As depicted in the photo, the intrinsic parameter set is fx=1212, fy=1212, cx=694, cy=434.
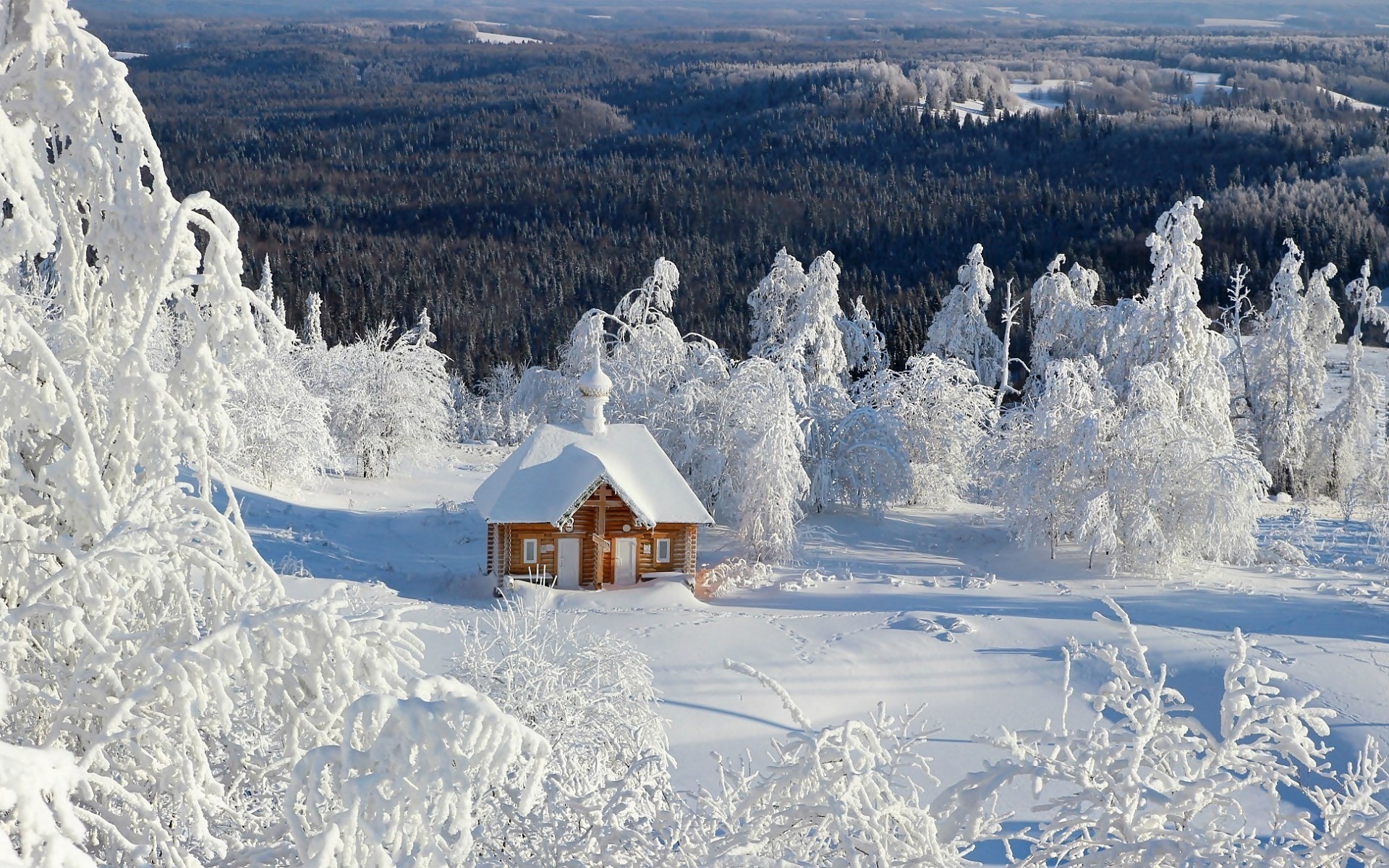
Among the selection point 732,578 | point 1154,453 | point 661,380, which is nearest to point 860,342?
point 661,380

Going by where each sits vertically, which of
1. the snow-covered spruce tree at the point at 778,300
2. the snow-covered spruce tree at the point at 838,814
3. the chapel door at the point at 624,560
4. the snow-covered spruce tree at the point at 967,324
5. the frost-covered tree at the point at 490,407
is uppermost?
the snow-covered spruce tree at the point at 838,814

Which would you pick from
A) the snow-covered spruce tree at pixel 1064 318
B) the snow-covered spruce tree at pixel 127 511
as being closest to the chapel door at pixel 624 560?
the snow-covered spruce tree at pixel 1064 318

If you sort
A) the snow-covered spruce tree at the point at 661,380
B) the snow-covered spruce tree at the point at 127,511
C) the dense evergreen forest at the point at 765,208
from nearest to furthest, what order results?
1. the snow-covered spruce tree at the point at 127,511
2. the snow-covered spruce tree at the point at 661,380
3. the dense evergreen forest at the point at 765,208

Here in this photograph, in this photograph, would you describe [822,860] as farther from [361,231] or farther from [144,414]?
[361,231]

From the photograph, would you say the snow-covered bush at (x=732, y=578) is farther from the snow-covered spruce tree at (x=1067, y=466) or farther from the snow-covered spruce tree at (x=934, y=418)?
the snow-covered spruce tree at (x=934, y=418)

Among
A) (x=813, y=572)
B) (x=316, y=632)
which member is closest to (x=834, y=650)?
(x=813, y=572)

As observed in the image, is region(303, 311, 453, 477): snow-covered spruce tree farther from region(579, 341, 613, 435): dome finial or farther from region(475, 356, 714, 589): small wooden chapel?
region(579, 341, 613, 435): dome finial

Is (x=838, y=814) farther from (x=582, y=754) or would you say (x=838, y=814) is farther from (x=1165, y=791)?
(x=582, y=754)
